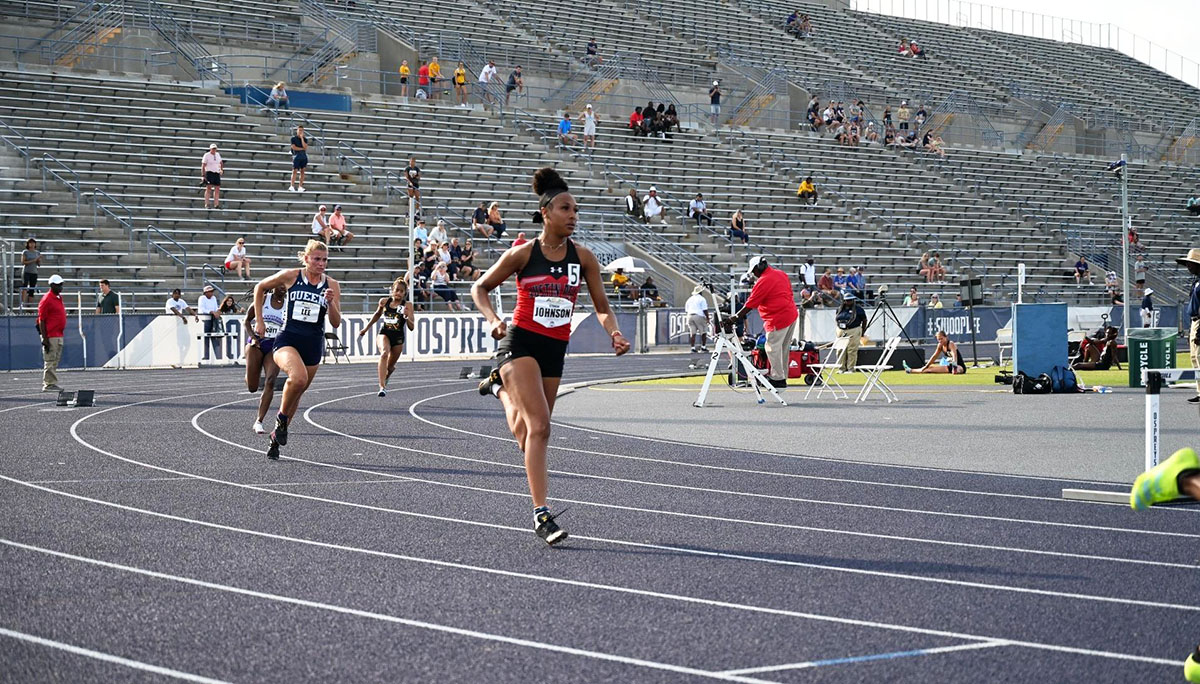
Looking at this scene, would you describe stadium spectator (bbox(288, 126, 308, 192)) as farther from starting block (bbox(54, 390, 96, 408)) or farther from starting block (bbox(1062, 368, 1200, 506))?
starting block (bbox(1062, 368, 1200, 506))

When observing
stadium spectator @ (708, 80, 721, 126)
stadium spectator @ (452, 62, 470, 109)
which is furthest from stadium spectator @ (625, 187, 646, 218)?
stadium spectator @ (708, 80, 721, 126)

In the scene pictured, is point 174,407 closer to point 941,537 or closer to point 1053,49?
point 941,537

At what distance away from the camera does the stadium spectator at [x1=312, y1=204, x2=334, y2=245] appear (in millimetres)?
32906

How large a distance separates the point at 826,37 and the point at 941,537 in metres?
55.3

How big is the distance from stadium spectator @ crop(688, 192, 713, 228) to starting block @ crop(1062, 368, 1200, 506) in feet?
102

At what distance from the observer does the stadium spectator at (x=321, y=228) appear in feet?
108

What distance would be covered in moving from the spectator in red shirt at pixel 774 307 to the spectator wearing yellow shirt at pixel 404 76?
25.2 metres

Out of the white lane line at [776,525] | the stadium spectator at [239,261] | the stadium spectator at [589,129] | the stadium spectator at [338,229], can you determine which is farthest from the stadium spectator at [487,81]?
the white lane line at [776,525]

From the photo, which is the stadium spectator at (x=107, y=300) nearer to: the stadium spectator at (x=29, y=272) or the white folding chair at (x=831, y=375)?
the stadium spectator at (x=29, y=272)

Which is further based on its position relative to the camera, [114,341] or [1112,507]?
[114,341]

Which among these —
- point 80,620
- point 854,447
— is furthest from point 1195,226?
point 80,620

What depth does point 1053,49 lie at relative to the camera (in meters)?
70.0

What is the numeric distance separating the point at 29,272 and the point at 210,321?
146 inches

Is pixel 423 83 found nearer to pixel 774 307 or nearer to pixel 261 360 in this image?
pixel 774 307
